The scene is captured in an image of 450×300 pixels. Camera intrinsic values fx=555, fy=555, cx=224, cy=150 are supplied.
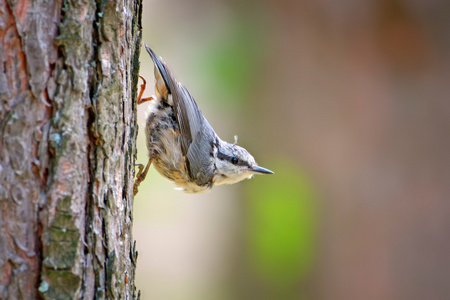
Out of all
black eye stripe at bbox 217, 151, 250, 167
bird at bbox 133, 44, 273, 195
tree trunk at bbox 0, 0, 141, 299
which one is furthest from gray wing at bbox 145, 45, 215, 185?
tree trunk at bbox 0, 0, 141, 299

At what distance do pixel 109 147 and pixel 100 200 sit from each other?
18 cm

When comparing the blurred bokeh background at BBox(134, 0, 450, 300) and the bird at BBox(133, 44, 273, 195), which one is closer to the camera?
the bird at BBox(133, 44, 273, 195)

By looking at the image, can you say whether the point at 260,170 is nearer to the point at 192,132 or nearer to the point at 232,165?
the point at 232,165

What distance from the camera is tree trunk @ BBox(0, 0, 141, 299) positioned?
1653mm

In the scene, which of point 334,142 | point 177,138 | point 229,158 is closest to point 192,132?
point 177,138

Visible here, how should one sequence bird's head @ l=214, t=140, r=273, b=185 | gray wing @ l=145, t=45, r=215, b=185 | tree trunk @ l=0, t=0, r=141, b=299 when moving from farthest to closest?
bird's head @ l=214, t=140, r=273, b=185 < gray wing @ l=145, t=45, r=215, b=185 < tree trunk @ l=0, t=0, r=141, b=299

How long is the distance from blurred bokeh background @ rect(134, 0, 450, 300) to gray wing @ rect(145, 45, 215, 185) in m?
0.72

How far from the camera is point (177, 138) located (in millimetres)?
3723

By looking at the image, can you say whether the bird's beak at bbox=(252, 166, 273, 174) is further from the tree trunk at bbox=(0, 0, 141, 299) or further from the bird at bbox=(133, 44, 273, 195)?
the tree trunk at bbox=(0, 0, 141, 299)

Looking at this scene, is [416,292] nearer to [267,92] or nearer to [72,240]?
[267,92]

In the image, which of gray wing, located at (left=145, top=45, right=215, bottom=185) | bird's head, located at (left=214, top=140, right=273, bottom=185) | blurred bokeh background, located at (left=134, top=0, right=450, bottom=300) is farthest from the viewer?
blurred bokeh background, located at (left=134, top=0, right=450, bottom=300)

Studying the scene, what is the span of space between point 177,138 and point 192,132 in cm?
15

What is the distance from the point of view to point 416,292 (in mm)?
4492

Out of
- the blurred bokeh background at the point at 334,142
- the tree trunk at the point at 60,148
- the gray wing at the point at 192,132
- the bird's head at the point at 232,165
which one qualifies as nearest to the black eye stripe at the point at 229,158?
the bird's head at the point at 232,165
